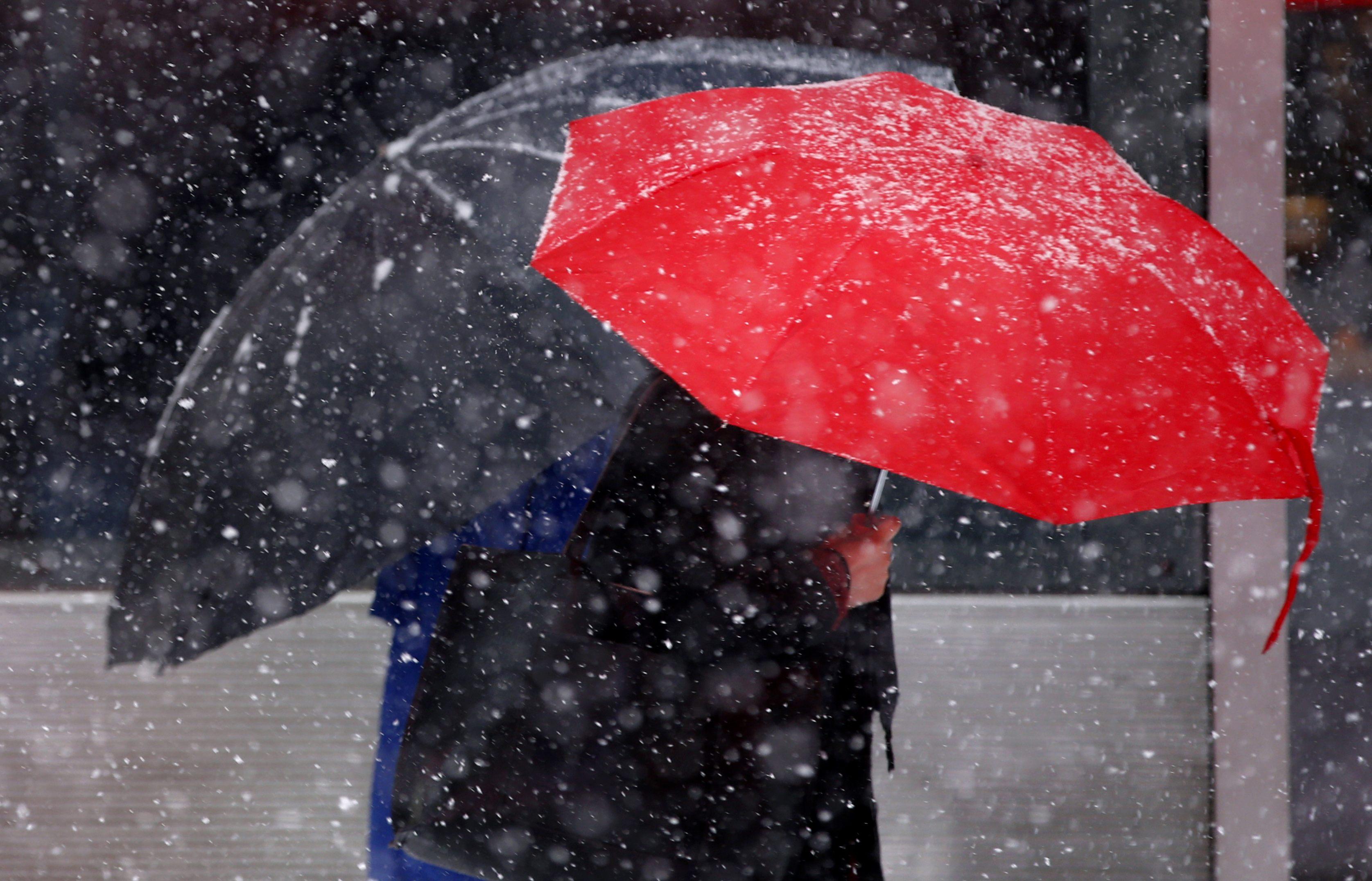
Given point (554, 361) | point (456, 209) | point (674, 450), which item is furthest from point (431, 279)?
point (674, 450)

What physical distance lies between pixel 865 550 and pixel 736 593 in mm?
283

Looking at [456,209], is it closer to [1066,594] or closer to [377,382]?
[377,382]

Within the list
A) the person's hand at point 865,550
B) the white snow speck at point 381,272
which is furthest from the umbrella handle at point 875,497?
the white snow speck at point 381,272

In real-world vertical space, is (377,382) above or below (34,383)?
above

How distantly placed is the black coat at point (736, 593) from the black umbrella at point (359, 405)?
21cm

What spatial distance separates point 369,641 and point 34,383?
142cm

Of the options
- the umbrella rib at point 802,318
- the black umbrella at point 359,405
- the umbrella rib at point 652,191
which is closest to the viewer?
the umbrella rib at point 802,318

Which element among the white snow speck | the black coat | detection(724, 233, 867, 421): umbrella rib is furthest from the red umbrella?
the white snow speck

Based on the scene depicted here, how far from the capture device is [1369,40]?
311 cm

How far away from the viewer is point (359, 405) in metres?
1.61

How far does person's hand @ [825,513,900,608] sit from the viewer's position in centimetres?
158

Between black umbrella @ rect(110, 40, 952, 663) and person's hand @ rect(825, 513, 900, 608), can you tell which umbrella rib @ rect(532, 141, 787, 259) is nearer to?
black umbrella @ rect(110, 40, 952, 663)

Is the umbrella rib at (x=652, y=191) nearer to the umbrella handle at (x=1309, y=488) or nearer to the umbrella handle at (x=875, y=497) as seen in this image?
the umbrella handle at (x=875, y=497)

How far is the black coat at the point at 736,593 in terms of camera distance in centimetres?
140
